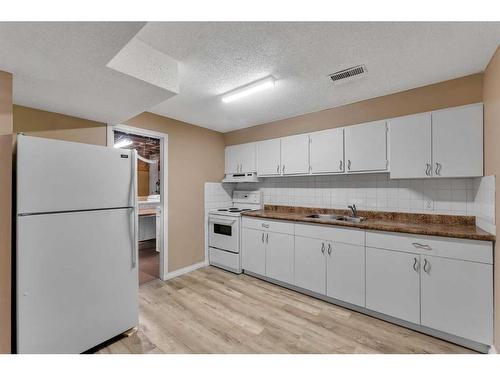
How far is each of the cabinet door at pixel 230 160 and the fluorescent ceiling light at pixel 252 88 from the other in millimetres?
1526

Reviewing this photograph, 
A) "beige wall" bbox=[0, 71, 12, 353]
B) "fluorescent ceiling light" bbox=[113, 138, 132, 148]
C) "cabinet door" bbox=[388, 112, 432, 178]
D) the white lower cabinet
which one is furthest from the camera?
"fluorescent ceiling light" bbox=[113, 138, 132, 148]

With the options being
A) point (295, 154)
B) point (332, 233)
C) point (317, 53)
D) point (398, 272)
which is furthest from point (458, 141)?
point (295, 154)

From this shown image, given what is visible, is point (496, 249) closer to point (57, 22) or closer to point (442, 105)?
point (442, 105)

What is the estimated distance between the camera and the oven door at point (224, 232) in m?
3.52

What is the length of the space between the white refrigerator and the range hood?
6.62 feet

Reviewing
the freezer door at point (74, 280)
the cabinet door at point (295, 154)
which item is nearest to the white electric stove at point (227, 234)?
the cabinet door at point (295, 154)

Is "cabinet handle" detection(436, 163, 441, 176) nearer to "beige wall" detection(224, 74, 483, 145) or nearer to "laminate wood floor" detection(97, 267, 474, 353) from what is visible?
"beige wall" detection(224, 74, 483, 145)

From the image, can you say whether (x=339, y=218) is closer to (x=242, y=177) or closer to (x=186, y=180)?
(x=242, y=177)

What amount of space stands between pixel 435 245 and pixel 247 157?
9.01ft

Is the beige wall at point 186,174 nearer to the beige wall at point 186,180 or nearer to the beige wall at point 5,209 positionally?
the beige wall at point 186,180

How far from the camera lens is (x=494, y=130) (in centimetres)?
179

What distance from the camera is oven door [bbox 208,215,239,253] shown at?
3522mm

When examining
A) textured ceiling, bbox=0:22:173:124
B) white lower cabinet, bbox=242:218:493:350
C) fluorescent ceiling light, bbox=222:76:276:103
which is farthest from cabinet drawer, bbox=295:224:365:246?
textured ceiling, bbox=0:22:173:124
